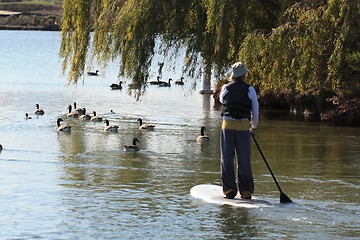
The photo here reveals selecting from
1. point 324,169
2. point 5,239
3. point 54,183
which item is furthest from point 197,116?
point 5,239

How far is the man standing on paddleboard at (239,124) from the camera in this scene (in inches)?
516

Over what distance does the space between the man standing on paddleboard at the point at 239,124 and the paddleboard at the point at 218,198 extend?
15cm

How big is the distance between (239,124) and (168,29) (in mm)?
11847

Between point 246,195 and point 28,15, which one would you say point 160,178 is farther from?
point 28,15

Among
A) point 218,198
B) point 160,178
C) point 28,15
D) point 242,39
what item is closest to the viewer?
point 218,198

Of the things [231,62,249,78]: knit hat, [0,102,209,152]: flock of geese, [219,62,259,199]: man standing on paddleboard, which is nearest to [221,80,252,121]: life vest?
[219,62,259,199]: man standing on paddleboard

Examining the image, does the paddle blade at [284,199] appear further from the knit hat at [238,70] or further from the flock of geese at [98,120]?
the flock of geese at [98,120]

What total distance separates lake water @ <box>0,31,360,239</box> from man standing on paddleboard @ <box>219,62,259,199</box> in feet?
1.58

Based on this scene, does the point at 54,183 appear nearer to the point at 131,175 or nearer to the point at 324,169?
the point at 131,175

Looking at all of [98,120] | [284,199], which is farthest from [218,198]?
[98,120]

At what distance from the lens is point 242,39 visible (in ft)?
78.5

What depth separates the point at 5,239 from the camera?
37.5 feet

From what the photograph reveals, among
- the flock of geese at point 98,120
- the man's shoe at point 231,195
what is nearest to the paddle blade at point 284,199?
the man's shoe at point 231,195

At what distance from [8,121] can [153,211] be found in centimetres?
1394
